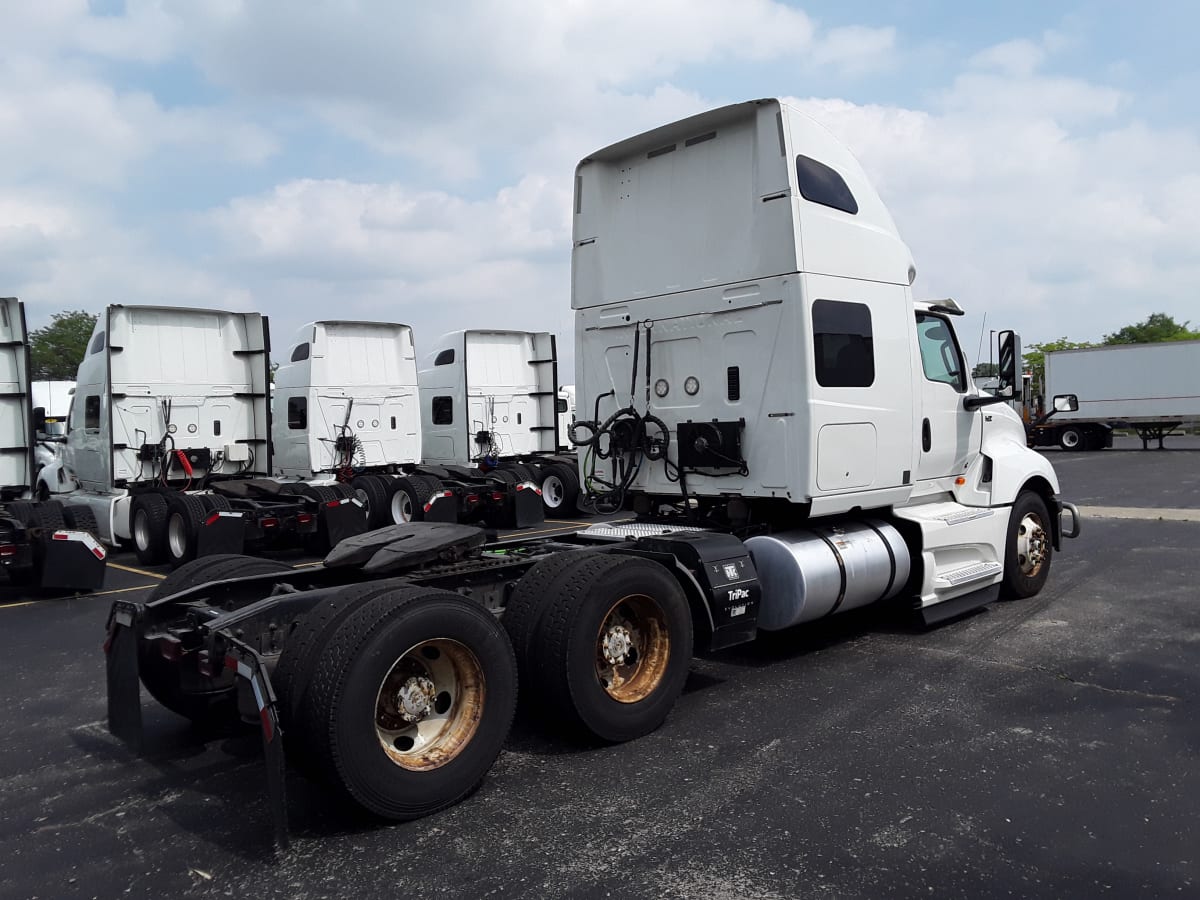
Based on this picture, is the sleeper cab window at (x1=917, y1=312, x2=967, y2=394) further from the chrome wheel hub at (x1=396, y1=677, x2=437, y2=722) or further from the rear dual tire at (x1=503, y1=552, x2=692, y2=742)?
the chrome wheel hub at (x1=396, y1=677, x2=437, y2=722)

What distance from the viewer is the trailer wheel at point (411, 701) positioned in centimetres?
363

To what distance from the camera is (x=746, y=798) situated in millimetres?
4039

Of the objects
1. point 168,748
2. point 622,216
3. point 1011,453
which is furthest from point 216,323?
point 1011,453

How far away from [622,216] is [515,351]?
10999 millimetres

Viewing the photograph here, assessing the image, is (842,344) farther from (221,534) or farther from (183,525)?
(183,525)

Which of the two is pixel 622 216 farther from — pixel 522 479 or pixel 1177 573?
pixel 522 479

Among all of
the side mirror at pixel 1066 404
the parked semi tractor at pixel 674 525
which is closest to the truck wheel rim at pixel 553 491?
the parked semi tractor at pixel 674 525

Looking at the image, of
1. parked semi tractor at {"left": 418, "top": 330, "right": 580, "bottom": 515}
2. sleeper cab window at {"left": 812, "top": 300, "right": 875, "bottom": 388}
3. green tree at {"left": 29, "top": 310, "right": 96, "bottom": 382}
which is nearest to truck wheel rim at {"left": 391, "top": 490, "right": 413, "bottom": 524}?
parked semi tractor at {"left": 418, "top": 330, "right": 580, "bottom": 515}

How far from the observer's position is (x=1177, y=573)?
9.17 meters

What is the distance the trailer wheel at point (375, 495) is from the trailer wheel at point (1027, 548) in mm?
9473

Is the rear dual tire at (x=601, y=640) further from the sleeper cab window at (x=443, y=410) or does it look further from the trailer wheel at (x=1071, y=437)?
the trailer wheel at (x=1071, y=437)

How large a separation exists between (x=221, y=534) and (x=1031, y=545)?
9.18m

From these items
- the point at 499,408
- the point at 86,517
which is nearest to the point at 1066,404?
the point at 499,408

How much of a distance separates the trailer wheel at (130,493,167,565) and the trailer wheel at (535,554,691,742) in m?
8.89
